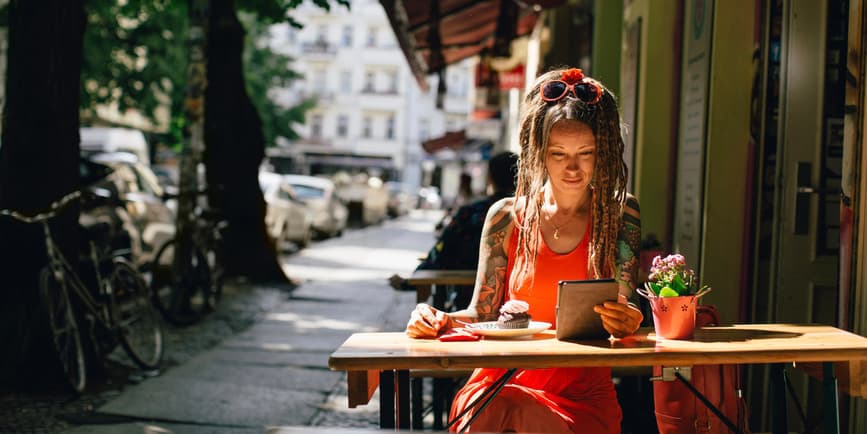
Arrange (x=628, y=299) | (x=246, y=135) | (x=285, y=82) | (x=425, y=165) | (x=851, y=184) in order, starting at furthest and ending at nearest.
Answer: (x=425, y=165) < (x=285, y=82) < (x=246, y=135) < (x=851, y=184) < (x=628, y=299)

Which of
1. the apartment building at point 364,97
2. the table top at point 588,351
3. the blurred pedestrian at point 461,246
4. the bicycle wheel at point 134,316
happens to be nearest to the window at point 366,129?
the apartment building at point 364,97

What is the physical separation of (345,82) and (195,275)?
62203 millimetres

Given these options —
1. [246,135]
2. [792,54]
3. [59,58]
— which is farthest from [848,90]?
[246,135]

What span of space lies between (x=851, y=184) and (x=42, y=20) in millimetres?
4992

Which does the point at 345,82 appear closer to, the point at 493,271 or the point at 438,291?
the point at 438,291

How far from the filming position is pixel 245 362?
795 cm

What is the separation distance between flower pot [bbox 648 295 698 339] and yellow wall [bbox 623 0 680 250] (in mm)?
4249

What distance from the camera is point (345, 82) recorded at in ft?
234

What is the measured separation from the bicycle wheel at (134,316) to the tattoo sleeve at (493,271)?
457 cm

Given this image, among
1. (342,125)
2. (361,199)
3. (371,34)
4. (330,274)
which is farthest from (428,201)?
(330,274)

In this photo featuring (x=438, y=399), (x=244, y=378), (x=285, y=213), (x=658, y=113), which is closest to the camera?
(x=438, y=399)

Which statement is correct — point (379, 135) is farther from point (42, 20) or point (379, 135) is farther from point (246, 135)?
point (42, 20)

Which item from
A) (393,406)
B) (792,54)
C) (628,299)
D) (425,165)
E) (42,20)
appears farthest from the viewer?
(425,165)

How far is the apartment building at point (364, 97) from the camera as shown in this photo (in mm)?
70625
